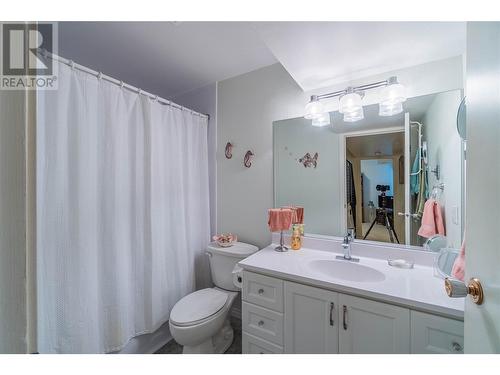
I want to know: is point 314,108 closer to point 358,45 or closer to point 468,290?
point 358,45

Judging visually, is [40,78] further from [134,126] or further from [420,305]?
[420,305]

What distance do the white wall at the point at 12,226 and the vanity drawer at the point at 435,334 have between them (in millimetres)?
1204

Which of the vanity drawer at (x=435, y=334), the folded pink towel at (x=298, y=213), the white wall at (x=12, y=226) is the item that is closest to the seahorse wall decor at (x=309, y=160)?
the folded pink towel at (x=298, y=213)

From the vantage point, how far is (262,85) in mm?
1741

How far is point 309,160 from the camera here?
5.20ft

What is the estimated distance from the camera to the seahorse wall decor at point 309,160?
1560 millimetres

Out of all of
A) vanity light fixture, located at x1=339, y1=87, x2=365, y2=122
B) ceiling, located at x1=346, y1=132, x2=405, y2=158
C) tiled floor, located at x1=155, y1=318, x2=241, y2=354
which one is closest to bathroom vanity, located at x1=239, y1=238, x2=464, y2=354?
tiled floor, located at x1=155, y1=318, x2=241, y2=354

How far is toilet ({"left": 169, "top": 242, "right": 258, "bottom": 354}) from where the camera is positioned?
1.26 m

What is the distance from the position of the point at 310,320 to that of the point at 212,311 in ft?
2.16

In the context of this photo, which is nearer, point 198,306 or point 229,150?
point 198,306

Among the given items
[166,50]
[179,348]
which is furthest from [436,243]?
[166,50]

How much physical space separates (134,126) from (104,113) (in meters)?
0.18
